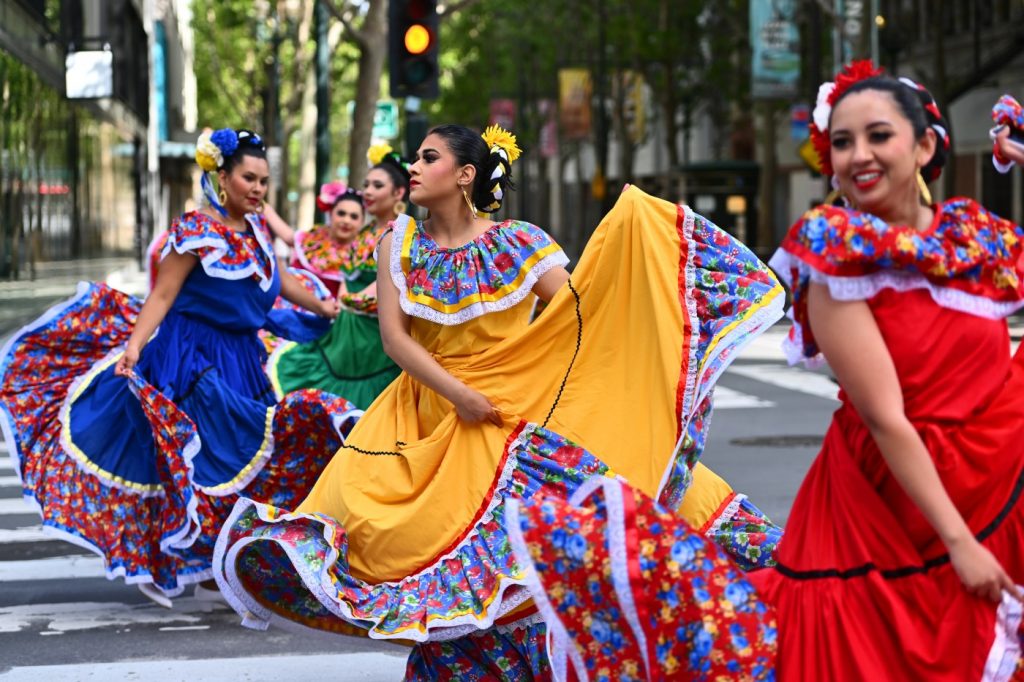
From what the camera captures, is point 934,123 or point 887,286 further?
point 934,123

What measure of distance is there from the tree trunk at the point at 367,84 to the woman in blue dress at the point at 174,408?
49.0 ft

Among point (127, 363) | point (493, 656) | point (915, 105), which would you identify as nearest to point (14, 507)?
point (127, 363)

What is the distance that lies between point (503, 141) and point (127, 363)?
2.23 meters

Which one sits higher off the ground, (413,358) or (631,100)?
(631,100)

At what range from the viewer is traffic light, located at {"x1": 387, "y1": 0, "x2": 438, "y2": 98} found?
45.0 ft

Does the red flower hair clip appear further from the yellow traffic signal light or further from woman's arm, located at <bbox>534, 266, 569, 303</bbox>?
the yellow traffic signal light

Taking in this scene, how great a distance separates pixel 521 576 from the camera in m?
4.52

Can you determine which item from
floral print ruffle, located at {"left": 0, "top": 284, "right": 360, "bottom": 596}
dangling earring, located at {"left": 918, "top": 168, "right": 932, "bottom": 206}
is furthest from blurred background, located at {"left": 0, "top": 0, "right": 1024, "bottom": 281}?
dangling earring, located at {"left": 918, "top": 168, "right": 932, "bottom": 206}

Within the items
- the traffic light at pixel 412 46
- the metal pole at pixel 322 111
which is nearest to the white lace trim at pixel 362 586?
the traffic light at pixel 412 46

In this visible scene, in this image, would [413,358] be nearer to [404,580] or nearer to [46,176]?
[404,580]

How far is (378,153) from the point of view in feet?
29.1

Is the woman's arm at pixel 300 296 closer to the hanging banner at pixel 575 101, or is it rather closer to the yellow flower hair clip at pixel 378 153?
the yellow flower hair clip at pixel 378 153

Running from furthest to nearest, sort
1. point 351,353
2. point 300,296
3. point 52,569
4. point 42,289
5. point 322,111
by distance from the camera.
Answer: point 322,111 < point 42,289 < point 52,569 < point 351,353 < point 300,296

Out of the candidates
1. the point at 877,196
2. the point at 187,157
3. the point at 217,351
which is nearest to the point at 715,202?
the point at 187,157
